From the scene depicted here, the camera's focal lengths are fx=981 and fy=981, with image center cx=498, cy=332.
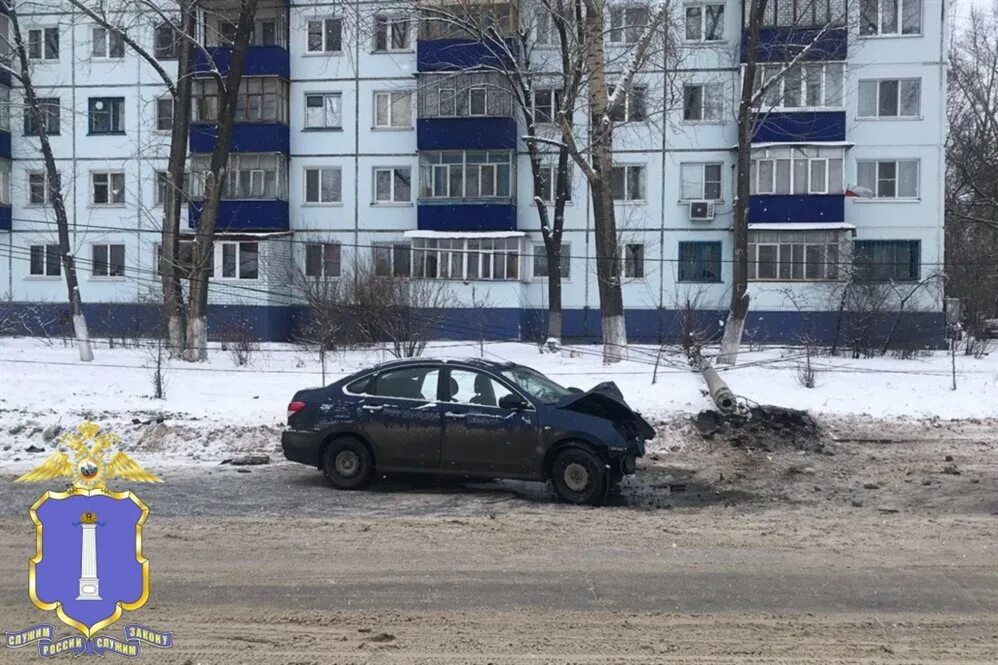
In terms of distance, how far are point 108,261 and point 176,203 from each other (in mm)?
16132

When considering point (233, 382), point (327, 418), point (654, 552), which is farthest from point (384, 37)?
point (654, 552)

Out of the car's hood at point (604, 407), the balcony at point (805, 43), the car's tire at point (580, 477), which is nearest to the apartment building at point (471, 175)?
the balcony at point (805, 43)

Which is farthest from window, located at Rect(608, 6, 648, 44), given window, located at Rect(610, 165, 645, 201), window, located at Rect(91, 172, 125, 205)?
window, located at Rect(91, 172, 125, 205)

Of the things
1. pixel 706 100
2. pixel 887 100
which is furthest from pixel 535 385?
pixel 887 100

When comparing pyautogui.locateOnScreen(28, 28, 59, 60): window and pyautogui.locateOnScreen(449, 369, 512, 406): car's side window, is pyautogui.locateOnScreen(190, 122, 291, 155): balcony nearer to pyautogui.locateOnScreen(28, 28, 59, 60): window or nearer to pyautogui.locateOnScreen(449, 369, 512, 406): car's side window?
pyautogui.locateOnScreen(28, 28, 59, 60): window

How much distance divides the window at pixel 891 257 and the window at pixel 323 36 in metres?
20.2

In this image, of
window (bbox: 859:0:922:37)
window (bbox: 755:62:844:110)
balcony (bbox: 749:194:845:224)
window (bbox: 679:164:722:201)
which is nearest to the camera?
window (bbox: 755:62:844:110)

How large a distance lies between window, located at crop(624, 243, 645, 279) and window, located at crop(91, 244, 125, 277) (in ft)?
63.5

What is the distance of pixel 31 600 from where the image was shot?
6262 millimetres

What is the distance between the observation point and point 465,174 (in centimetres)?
3491

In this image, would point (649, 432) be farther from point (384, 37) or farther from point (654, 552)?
point (384, 37)

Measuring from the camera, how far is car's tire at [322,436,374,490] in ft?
35.9

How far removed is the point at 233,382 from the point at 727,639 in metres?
13.2

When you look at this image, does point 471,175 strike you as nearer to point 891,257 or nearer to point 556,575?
point 891,257
